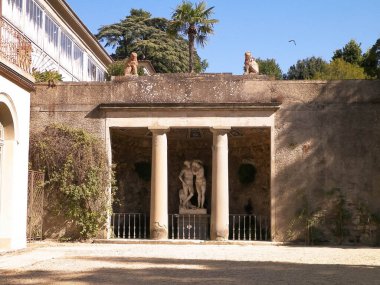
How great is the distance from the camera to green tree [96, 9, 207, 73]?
49656mm

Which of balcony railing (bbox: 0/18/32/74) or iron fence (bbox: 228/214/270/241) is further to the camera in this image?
iron fence (bbox: 228/214/270/241)

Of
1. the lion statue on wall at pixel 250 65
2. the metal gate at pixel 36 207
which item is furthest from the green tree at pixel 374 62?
the metal gate at pixel 36 207

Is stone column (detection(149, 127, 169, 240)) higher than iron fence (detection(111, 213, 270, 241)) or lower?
higher

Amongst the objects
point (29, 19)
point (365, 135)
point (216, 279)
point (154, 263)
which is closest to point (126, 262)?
point (154, 263)

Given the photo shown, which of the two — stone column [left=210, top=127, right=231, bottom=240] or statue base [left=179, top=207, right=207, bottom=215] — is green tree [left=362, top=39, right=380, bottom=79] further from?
statue base [left=179, top=207, right=207, bottom=215]

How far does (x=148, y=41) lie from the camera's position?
5009cm

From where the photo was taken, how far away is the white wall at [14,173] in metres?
15.5

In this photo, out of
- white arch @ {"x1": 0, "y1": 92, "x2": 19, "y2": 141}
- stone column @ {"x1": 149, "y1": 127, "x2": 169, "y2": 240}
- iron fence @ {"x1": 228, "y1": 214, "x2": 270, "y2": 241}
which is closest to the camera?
white arch @ {"x1": 0, "y1": 92, "x2": 19, "y2": 141}

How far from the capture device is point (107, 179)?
21.0 metres

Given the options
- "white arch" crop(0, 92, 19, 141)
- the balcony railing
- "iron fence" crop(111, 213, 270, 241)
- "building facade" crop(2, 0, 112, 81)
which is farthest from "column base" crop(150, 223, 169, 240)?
"building facade" crop(2, 0, 112, 81)

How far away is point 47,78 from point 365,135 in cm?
1050

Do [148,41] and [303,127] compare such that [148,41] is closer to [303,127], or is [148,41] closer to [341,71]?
[341,71]

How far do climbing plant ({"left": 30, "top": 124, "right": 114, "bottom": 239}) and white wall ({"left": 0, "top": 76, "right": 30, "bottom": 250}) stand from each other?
159 inches

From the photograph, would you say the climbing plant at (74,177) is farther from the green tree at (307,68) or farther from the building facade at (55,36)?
the green tree at (307,68)
